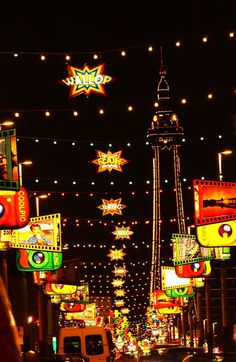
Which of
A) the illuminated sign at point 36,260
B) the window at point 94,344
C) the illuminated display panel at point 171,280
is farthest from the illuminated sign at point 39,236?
the illuminated display panel at point 171,280

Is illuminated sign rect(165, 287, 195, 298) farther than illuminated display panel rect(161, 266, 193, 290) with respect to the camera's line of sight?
Yes

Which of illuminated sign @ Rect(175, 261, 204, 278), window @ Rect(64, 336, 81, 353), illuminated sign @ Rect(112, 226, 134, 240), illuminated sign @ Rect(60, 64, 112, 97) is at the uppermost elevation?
illuminated sign @ Rect(60, 64, 112, 97)

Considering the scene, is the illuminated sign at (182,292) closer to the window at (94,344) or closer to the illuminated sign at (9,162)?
the window at (94,344)

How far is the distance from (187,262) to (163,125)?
207 ft

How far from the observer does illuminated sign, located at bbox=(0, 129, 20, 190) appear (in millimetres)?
19750

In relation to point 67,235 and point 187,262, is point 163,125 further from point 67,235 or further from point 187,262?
point 187,262

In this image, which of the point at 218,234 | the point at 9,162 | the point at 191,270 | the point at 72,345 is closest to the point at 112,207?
the point at 191,270

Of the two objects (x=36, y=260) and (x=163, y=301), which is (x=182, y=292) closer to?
(x=163, y=301)

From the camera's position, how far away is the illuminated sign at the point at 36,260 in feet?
97.5

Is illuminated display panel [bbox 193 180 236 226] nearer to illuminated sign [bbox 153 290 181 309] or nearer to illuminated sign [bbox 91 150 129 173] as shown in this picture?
illuminated sign [bbox 91 150 129 173]

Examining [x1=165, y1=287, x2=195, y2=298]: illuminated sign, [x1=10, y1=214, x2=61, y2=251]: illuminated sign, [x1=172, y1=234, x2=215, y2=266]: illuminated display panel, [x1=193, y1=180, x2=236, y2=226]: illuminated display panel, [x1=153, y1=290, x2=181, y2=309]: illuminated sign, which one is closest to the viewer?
[x1=193, y1=180, x2=236, y2=226]: illuminated display panel

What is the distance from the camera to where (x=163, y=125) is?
321 ft

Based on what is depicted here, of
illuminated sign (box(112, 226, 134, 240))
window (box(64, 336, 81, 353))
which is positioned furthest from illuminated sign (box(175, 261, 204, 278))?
illuminated sign (box(112, 226, 134, 240))

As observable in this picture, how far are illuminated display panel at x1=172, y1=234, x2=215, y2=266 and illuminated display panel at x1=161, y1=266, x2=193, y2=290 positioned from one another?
10260 mm
